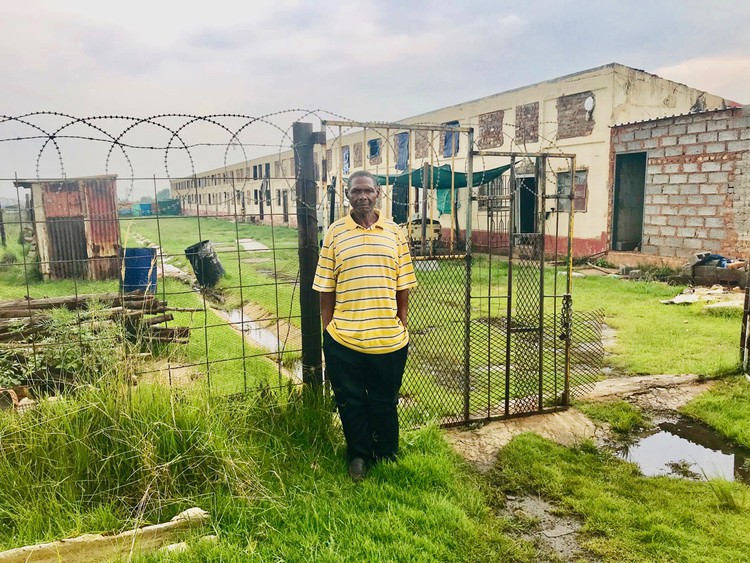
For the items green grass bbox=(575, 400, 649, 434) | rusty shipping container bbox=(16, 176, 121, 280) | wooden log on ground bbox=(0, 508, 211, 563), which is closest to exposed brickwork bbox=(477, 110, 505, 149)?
rusty shipping container bbox=(16, 176, 121, 280)

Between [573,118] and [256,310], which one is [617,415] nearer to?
[256,310]

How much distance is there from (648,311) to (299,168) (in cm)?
743

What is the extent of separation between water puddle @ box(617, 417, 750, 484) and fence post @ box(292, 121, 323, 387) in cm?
241

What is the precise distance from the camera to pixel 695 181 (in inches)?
476

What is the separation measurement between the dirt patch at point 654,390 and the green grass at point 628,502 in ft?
4.10

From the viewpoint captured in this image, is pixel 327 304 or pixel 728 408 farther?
pixel 728 408

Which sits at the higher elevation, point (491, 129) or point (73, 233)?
point (491, 129)

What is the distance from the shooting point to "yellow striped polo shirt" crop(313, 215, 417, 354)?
3145mm

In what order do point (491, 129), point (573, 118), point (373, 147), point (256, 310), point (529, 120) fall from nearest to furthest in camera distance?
point (256, 310) → point (573, 118) → point (529, 120) → point (491, 129) → point (373, 147)

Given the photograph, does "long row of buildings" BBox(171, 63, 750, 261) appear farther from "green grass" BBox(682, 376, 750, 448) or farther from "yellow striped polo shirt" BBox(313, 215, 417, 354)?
"yellow striped polo shirt" BBox(313, 215, 417, 354)

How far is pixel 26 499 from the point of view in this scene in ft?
8.95

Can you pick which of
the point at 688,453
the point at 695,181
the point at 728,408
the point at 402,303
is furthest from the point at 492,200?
the point at 695,181

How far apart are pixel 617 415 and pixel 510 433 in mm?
1089

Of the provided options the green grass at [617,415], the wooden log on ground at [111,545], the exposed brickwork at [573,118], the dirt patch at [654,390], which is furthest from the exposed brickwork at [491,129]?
the wooden log on ground at [111,545]
